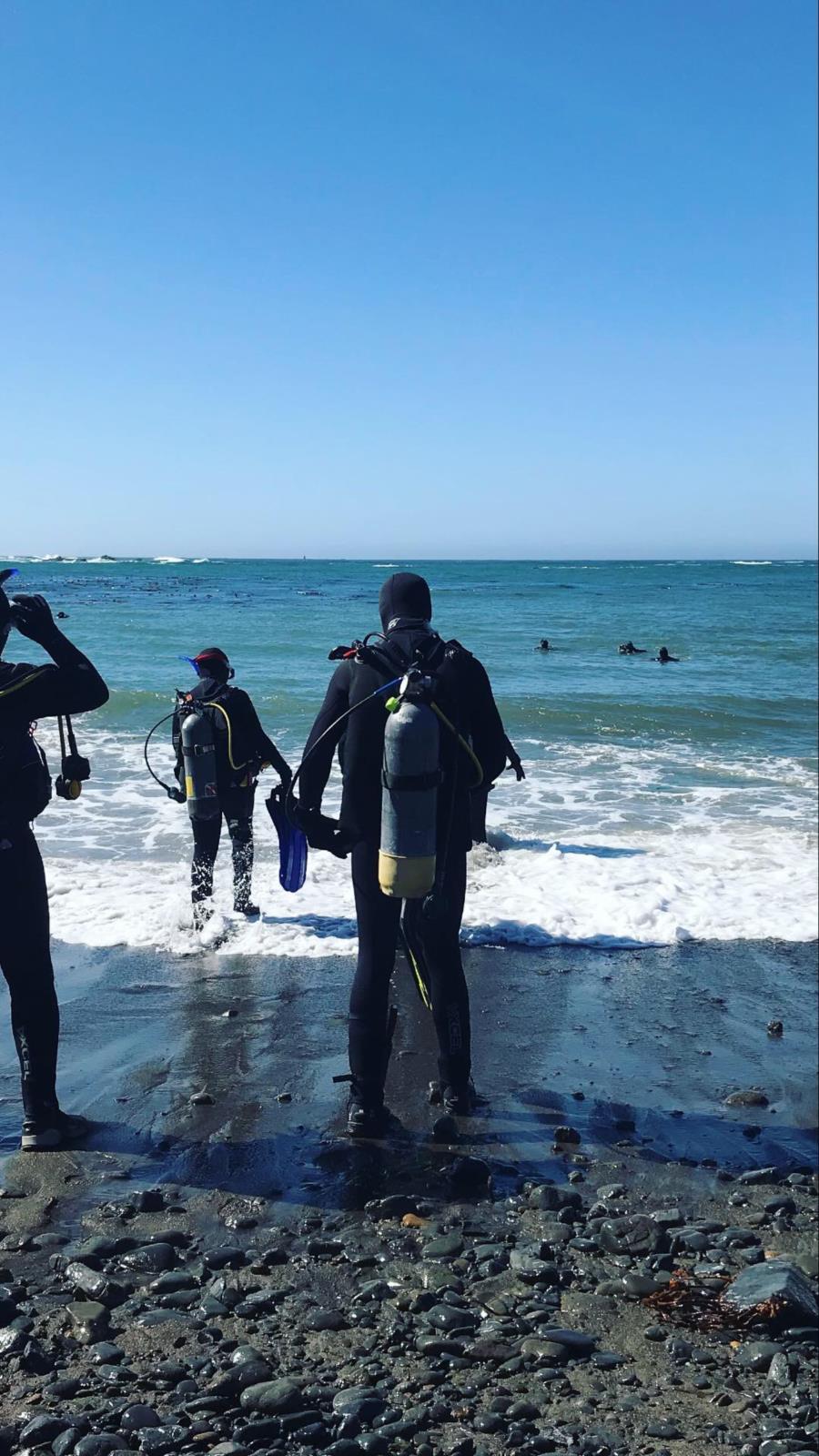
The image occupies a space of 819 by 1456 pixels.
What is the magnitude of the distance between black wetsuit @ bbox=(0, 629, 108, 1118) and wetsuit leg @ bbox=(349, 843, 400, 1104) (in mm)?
1368

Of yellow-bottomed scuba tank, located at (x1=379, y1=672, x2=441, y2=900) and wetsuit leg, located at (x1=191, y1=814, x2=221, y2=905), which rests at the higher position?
yellow-bottomed scuba tank, located at (x1=379, y1=672, x2=441, y2=900)

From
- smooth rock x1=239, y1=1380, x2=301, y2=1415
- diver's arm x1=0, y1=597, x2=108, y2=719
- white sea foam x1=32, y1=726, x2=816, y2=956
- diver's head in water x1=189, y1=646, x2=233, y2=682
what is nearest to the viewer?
smooth rock x1=239, y1=1380, x2=301, y2=1415

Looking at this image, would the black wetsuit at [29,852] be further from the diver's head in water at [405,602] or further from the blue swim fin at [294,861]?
the blue swim fin at [294,861]

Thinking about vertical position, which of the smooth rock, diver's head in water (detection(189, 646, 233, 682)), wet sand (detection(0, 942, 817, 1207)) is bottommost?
wet sand (detection(0, 942, 817, 1207))

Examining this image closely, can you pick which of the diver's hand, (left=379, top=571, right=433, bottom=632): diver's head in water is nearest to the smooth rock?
the diver's hand

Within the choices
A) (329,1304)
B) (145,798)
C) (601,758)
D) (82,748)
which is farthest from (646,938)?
(82,748)

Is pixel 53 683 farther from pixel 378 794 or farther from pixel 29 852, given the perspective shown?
pixel 378 794

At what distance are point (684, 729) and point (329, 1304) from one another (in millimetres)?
17655

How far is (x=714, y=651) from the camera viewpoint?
35.0 metres

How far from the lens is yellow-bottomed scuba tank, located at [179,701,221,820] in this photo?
8.35m

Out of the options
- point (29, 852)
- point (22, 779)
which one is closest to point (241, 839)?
point (29, 852)

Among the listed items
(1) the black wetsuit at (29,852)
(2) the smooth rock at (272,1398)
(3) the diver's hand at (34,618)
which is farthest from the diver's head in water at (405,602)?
(2) the smooth rock at (272,1398)

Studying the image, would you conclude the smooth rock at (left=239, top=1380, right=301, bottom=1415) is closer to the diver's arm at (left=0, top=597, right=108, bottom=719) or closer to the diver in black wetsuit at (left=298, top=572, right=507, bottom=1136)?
the diver in black wetsuit at (left=298, top=572, right=507, bottom=1136)

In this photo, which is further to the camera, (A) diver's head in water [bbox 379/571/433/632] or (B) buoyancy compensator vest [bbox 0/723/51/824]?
(A) diver's head in water [bbox 379/571/433/632]
